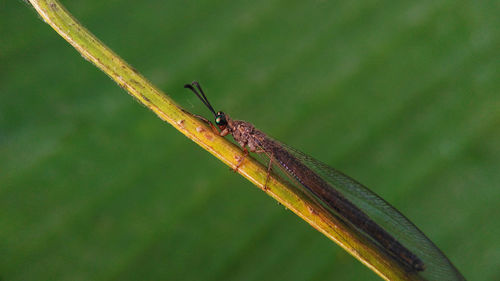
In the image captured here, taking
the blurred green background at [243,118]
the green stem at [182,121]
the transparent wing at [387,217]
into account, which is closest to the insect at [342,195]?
the transparent wing at [387,217]

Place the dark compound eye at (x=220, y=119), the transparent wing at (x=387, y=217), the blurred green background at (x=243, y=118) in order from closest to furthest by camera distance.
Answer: the transparent wing at (x=387, y=217) → the blurred green background at (x=243, y=118) → the dark compound eye at (x=220, y=119)

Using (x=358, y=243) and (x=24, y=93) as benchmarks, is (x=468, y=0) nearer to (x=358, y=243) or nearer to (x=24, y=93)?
(x=358, y=243)

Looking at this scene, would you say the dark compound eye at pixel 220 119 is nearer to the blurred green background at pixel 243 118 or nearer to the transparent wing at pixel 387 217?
the blurred green background at pixel 243 118

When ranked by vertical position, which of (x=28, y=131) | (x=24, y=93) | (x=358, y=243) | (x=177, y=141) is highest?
(x=358, y=243)

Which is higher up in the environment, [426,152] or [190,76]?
[426,152]

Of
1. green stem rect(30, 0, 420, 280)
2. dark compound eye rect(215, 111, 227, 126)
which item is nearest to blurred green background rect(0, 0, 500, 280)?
dark compound eye rect(215, 111, 227, 126)

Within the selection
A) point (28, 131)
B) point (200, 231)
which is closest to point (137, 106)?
point (28, 131)

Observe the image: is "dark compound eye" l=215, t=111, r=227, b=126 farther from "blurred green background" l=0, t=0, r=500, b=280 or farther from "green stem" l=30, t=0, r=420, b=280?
"green stem" l=30, t=0, r=420, b=280
